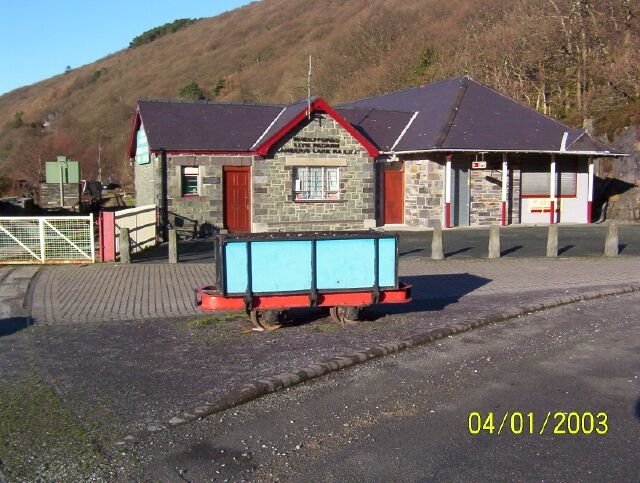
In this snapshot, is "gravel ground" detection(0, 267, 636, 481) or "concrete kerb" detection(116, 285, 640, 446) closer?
"gravel ground" detection(0, 267, 636, 481)

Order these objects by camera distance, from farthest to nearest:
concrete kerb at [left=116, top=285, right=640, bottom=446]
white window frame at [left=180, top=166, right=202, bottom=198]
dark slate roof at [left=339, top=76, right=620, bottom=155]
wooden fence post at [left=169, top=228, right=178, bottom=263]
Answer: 1. dark slate roof at [left=339, top=76, right=620, bottom=155]
2. white window frame at [left=180, top=166, right=202, bottom=198]
3. wooden fence post at [left=169, top=228, right=178, bottom=263]
4. concrete kerb at [left=116, top=285, right=640, bottom=446]

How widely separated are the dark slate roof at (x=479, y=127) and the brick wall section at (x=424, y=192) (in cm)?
81

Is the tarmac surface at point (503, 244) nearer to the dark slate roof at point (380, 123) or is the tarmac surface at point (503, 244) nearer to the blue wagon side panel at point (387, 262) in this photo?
the dark slate roof at point (380, 123)

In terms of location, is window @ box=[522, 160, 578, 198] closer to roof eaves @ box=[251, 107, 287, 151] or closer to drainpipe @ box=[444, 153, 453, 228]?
drainpipe @ box=[444, 153, 453, 228]

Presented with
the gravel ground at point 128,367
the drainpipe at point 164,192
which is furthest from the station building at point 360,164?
the gravel ground at point 128,367

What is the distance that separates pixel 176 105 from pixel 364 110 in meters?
7.36

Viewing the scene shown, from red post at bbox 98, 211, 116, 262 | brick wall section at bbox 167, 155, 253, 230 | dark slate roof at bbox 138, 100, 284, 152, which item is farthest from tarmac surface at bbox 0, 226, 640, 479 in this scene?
dark slate roof at bbox 138, 100, 284, 152

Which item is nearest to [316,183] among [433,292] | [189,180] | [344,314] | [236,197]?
[236,197]

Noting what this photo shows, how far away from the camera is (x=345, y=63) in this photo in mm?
66938

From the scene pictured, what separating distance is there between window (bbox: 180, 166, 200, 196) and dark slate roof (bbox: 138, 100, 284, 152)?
0.69m

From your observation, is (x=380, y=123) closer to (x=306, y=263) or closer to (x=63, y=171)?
(x=63, y=171)

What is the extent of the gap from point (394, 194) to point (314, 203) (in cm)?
351

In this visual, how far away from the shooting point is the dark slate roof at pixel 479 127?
24.3m

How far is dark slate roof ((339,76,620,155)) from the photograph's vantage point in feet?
79.8
